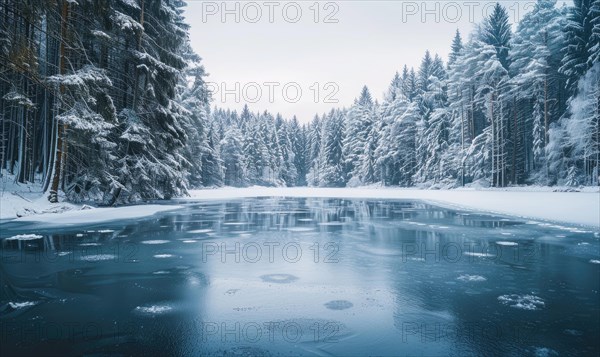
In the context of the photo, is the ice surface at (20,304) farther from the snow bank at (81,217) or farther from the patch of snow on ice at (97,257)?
the snow bank at (81,217)

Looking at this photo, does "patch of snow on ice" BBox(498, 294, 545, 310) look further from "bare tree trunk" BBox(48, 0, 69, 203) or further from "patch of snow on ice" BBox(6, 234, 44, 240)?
"bare tree trunk" BBox(48, 0, 69, 203)

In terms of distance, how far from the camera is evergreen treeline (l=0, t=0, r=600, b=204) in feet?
55.1

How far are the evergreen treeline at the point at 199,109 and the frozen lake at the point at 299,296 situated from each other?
4.67 m

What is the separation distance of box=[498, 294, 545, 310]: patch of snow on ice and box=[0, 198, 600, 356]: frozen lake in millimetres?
32

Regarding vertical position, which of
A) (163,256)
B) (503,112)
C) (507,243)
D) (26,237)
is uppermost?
(503,112)

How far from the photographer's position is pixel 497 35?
4262 centimetres

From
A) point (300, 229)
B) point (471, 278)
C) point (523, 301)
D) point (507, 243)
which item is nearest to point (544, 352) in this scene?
point (523, 301)

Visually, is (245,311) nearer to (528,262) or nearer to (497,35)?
(528,262)

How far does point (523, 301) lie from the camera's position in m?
5.23

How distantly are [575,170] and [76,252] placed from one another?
36.7 meters

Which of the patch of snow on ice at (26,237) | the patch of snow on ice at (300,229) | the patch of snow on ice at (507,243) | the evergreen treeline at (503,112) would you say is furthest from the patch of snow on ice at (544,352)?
the evergreen treeline at (503,112)

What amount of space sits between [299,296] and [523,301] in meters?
3.31

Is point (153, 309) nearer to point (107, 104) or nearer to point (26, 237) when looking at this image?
point (26, 237)

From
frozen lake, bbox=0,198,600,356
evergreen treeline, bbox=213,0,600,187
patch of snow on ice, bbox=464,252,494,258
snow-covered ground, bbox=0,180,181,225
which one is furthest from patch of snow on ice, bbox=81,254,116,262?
evergreen treeline, bbox=213,0,600,187
